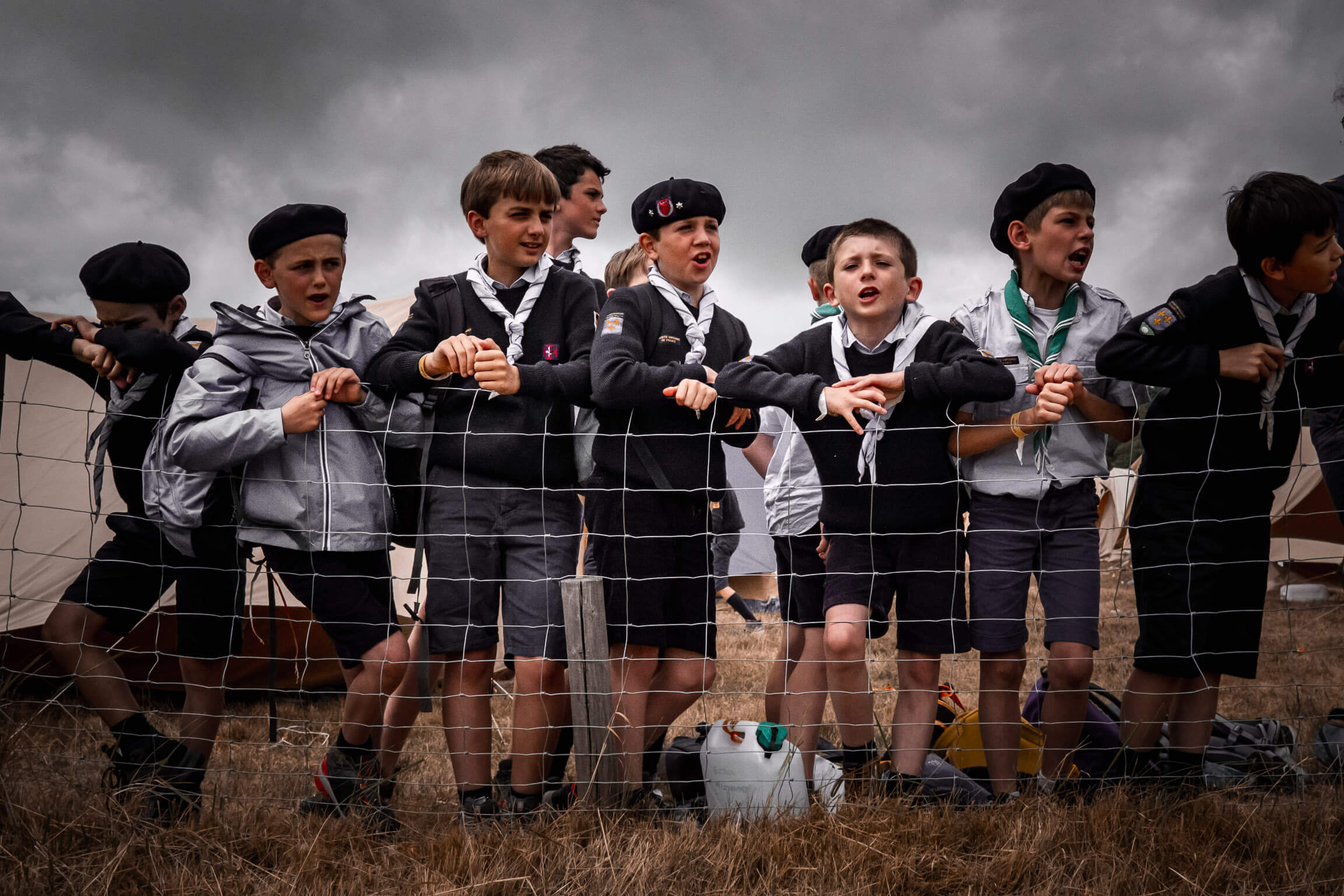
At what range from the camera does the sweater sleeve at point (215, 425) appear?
89.7 inches

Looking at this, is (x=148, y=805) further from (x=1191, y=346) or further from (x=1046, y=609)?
(x=1191, y=346)

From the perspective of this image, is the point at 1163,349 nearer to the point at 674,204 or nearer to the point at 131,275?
the point at 674,204

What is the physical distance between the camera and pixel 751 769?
7.60 ft

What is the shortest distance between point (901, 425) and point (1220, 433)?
0.78 m

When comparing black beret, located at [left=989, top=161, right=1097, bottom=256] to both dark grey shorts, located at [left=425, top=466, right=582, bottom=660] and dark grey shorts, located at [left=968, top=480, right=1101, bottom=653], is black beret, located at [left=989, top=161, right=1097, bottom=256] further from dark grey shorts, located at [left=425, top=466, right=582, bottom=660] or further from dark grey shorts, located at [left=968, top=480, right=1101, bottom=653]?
dark grey shorts, located at [left=425, top=466, right=582, bottom=660]

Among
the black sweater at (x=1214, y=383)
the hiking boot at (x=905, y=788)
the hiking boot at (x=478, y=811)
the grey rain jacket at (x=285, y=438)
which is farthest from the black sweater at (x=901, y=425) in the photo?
the hiking boot at (x=478, y=811)

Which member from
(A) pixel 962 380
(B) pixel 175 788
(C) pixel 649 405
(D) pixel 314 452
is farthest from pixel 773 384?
(B) pixel 175 788

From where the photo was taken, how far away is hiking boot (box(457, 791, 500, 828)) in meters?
2.13

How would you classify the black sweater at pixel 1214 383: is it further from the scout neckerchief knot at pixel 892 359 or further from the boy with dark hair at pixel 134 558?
the boy with dark hair at pixel 134 558

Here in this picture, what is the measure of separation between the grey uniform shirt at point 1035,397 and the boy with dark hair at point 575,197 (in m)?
1.49

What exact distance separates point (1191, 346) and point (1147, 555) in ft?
1.75

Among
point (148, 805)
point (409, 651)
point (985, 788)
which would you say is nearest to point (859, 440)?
point (985, 788)

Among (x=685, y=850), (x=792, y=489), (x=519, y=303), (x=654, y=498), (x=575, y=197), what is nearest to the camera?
(x=685, y=850)

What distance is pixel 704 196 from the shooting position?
8.50 ft
